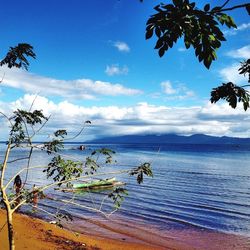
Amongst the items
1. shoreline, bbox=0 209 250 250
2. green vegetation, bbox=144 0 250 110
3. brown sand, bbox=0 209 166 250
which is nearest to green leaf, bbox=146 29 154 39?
green vegetation, bbox=144 0 250 110

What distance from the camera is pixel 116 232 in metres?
22.2

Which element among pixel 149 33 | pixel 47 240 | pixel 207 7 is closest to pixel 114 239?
pixel 47 240

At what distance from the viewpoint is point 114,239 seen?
67.9ft

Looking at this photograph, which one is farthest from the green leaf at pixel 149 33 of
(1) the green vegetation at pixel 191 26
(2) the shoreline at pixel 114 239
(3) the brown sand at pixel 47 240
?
(2) the shoreline at pixel 114 239

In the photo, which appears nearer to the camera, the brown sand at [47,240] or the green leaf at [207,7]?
the green leaf at [207,7]

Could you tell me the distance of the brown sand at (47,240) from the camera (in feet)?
51.6

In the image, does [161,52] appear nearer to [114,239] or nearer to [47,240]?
[47,240]

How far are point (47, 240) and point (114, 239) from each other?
4973 mm

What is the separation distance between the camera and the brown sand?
51.6 ft

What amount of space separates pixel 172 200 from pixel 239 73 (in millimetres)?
29800

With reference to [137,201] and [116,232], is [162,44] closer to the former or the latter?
[116,232]

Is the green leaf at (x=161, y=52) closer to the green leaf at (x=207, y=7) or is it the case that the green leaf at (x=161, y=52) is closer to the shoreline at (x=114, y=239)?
the green leaf at (x=207, y=7)

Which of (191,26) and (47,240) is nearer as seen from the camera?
(191,26)

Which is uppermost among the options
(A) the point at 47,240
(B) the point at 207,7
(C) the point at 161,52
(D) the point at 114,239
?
(B) the point at 207,7
